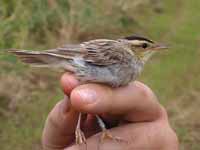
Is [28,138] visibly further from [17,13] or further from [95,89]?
[95,89]

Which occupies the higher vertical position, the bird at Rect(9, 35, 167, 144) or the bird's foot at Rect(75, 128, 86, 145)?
the bird at Rect(9, 35, 167, 144)

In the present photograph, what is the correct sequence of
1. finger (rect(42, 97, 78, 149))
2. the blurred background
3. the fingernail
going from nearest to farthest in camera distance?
1. the fingernail
2. finger (rect(42, 97, 78, 149))
3. the blurred background

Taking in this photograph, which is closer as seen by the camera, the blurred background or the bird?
the bird

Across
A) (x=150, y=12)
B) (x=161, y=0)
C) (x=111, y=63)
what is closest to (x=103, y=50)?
(x=111, y=63)

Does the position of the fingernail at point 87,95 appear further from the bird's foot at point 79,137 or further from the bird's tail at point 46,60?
the bird's foot at point 79,137

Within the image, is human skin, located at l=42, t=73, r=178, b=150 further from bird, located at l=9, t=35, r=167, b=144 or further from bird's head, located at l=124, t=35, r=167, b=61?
bird's head, located at l=124, t=35, r=167, b=61

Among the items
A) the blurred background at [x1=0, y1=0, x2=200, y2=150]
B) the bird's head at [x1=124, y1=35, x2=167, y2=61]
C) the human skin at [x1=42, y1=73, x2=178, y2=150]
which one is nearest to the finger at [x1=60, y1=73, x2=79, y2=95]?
the human skin at [x1=42, y1=73, x2=178, y2=150]

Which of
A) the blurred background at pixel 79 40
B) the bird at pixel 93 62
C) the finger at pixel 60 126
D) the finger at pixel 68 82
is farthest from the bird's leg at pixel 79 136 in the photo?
the blurred background at pixel 79 40
